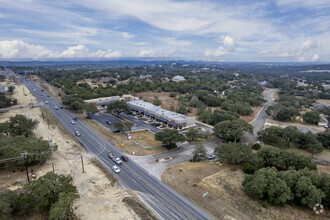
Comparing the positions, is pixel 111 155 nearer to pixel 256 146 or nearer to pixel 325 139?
pixel 256 146

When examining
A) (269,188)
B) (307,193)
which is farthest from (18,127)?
(307,193)

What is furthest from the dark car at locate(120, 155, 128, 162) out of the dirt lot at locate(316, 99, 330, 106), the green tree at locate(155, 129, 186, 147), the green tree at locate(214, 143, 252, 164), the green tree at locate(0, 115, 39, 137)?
the dirt lot at locate(316, 99, 330, 106)

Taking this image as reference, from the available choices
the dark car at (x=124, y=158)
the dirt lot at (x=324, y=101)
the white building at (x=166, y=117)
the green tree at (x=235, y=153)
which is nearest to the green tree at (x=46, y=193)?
the dark car at (x=124, y=158)

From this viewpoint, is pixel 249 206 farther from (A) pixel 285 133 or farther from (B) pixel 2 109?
(B) pixel 2 109

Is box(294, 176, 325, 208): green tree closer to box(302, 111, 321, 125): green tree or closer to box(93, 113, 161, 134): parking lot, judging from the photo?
box(93, 113, 161, 134): parking lot

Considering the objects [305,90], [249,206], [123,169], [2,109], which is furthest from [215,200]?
[305,90]

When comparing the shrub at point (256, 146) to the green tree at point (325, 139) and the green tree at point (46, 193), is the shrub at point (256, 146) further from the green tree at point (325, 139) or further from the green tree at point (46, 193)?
the green tree at point (46, 193)

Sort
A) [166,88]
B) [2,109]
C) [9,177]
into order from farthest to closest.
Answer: [166,88] < [2,109] < [9,177]
